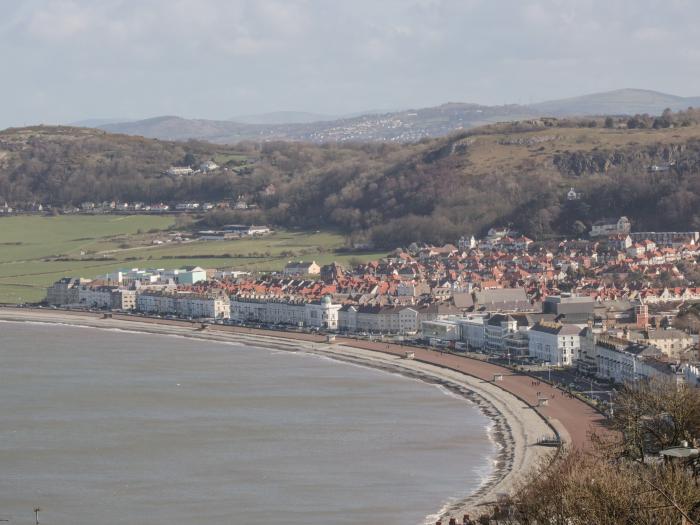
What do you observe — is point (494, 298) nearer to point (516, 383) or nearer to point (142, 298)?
point (142, 298)

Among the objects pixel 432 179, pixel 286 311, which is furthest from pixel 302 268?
pixel 432 179

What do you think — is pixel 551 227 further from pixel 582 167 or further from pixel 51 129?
pixel 51 129

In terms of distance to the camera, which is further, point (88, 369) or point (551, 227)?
point (551, 227)

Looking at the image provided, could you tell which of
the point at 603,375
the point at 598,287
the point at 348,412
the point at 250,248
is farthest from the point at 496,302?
the point at 250,248

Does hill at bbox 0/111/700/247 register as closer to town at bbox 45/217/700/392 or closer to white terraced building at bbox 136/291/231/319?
town at bbox 45/217/700/392

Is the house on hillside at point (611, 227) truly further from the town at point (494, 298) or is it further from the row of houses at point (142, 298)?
the row of houses at point (142, 298)

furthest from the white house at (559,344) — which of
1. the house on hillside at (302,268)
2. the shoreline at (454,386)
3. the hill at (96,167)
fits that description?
the hill at (96,167)
